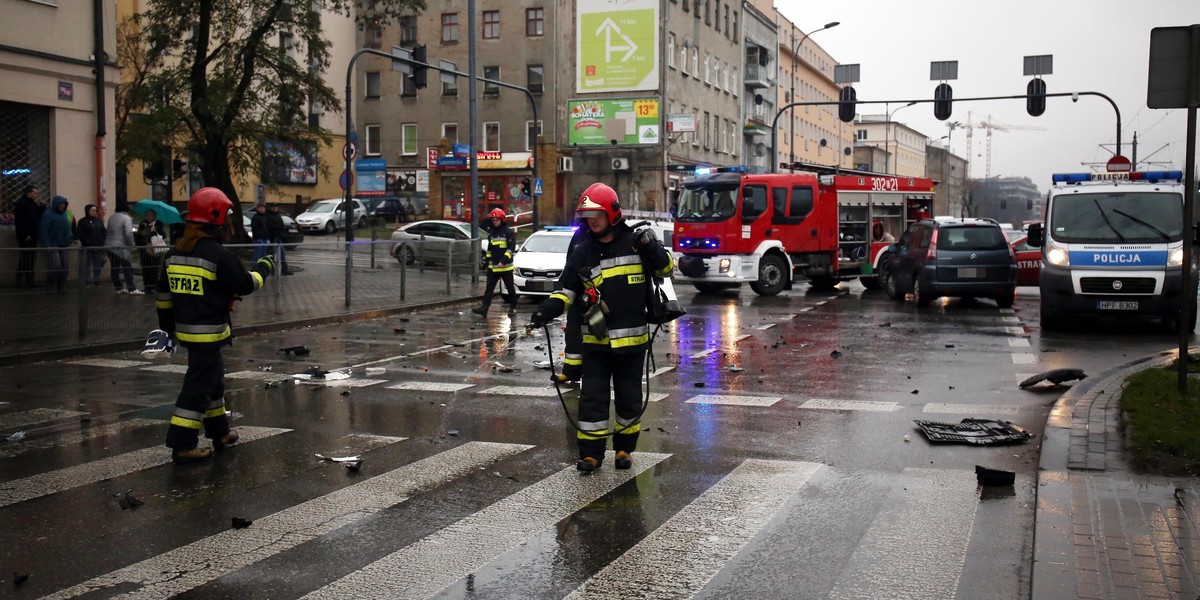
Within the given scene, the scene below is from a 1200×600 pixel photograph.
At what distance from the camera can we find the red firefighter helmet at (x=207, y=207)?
26.0 ft

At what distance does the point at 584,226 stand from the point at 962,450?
314cm

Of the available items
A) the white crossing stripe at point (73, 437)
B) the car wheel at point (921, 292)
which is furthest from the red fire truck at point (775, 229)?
the white crossing stripe at point (73, 437)

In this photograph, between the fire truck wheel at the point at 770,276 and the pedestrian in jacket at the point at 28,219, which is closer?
the pedestrian in jacket at the point at 28,219

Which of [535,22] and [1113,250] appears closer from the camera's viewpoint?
[1113,250]

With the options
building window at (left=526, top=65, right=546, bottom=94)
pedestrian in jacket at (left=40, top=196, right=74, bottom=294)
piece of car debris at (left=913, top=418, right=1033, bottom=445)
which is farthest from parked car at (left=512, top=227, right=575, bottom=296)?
building window at (left=526, top=65, right=546, bottom=94)

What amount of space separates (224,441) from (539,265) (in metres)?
14.8

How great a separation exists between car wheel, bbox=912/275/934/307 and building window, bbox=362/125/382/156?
45.5m

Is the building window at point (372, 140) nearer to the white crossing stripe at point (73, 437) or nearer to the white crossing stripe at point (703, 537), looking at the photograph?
the white crossing stripe at point (73, 437)

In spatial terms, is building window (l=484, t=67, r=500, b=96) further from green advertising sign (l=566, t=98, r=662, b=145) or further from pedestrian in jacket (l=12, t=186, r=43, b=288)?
pedestrian in jacket (l=12, t=186, r=43, b=288)

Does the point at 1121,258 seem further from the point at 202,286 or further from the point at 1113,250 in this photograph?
the point at 202,286

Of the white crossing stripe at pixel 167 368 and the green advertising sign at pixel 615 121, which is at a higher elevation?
the green advertising sign at pixel 615 121

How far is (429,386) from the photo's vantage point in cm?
1149

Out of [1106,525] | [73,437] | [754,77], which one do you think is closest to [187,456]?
[73,437]

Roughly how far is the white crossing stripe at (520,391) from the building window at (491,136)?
48446 mm
